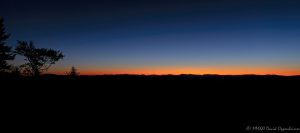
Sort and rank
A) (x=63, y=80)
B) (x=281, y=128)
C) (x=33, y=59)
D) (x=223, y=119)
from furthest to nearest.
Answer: (x=33, y=59)
(x=63, y=80)
(x=223, y=119)
(x=281, y=128)

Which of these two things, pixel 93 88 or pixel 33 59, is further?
pixel 33 59

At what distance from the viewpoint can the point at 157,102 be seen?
8.09m

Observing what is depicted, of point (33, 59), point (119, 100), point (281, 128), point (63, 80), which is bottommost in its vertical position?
point (281, 128)

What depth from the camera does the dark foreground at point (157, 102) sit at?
689cm

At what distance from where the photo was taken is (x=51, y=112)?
24.5ft

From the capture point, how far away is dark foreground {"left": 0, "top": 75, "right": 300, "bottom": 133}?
689cm

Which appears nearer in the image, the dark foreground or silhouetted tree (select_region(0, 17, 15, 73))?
the dark foreground

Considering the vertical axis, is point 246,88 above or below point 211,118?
above

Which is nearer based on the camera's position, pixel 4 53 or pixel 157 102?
pixel 157 102

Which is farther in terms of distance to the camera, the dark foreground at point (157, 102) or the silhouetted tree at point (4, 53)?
the silhouetted tree at point (4, 53)

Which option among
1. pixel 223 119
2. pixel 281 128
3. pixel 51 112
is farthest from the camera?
pixel 51 112

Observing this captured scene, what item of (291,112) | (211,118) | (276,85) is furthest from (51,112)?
(276,85)

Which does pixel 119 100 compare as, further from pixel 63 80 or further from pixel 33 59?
pixel 33 59

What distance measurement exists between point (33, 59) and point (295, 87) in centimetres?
3542
